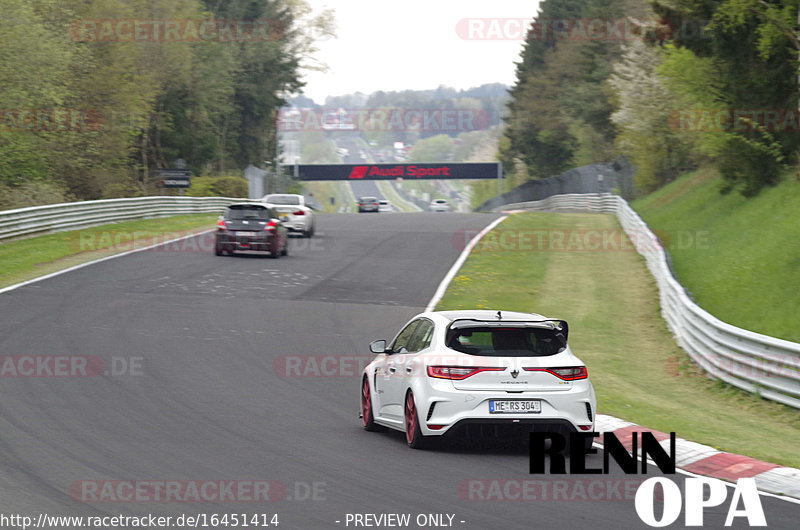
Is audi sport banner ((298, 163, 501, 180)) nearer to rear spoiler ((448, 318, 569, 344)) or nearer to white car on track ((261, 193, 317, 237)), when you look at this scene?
white car on track ((261, 193, 317, 237))

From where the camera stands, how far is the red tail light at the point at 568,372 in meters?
9.94

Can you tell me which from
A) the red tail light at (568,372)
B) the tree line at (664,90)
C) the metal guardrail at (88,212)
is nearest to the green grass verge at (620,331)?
the red tail light at (568,372)

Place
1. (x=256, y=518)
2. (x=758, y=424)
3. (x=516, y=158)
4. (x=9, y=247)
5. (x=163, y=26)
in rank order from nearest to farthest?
(x=256, y=518) → (x=758, y=424) → (x=9, y=247) → (x=163, y=26) → (x=516, y=158)

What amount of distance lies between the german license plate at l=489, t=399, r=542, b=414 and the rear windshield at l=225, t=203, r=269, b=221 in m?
21.5

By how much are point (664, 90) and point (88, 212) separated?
27819mm

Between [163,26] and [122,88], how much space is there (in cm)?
956

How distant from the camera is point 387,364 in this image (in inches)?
439

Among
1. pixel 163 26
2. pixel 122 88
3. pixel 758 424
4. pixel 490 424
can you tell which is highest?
pixel 163 26

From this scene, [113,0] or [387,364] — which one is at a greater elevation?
[113,0]

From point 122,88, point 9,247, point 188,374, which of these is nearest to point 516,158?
point 122,88

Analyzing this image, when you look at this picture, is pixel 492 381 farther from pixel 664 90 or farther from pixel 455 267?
pixel 664 90

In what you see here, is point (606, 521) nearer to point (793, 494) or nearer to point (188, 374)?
point (793, 494)

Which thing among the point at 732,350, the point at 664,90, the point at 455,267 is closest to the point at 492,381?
the point at 732,350

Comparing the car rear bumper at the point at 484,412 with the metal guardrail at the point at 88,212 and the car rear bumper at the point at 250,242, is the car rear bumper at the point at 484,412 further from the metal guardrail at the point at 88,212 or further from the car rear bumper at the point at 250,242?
the metal guardrail at the point at 88,212
